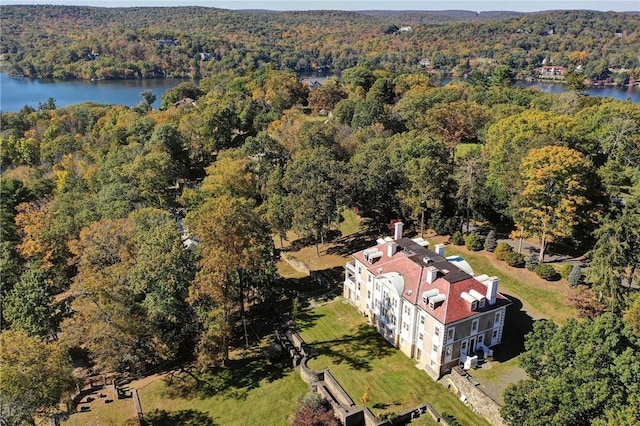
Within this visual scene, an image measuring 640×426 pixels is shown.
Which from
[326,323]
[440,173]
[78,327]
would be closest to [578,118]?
[440,173]

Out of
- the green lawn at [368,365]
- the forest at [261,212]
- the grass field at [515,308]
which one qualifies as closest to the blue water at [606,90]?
the forest at [261,212]

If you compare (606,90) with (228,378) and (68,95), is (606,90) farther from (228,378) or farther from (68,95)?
(68,95)

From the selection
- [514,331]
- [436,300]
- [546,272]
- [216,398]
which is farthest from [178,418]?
[546,272]

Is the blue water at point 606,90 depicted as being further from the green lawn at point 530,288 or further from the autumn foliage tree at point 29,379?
the autumn foliage tree at point 29,379

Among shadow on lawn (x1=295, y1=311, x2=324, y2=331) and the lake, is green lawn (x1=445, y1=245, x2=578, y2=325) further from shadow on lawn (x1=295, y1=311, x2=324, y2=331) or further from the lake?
the lake

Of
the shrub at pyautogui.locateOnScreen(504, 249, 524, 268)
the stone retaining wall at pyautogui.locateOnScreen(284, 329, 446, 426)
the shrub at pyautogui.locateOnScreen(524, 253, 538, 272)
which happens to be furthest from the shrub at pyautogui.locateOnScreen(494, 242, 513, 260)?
the stone retaining wall at pyautogui.locateOnScreen(284, 329, 446, 426)

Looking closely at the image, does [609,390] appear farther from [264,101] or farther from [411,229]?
[264,101]
